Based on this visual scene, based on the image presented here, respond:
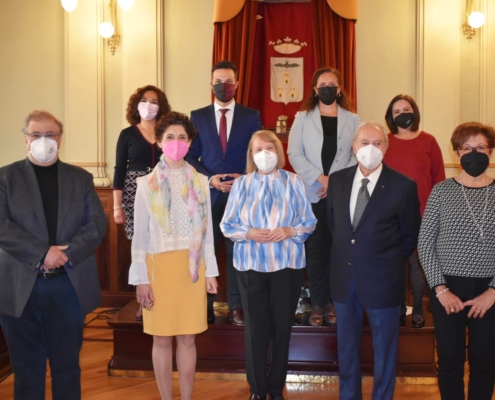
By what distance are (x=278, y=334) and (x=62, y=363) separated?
3.60ft

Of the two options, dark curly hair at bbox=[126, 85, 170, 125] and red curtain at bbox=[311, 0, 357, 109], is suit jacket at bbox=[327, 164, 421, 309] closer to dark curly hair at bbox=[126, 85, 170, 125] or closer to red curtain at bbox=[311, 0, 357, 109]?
dark curly hair at bbox=[126, 85, 170, 125]

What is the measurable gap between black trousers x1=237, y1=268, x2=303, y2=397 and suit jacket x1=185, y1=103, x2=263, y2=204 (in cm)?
71

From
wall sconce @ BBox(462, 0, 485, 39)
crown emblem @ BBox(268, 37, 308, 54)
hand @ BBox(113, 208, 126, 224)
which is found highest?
wall sconce @ BBox(462, 0, 485, 39)

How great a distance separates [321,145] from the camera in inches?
139

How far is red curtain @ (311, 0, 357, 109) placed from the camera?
5.50 metres

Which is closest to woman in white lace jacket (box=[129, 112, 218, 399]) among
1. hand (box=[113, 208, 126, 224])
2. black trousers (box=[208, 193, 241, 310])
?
black trousers (box=[208, 193, 241, 310])

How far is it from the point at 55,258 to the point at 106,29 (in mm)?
3668

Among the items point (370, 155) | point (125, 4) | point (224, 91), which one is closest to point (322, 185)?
point (370, 155)

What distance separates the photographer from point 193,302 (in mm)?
2887

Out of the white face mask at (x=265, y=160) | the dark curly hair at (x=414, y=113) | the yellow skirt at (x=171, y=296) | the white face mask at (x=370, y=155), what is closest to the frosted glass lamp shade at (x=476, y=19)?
the dark curly hair at (x=414, y=113)

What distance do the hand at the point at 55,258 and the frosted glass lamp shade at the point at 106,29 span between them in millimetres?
3606

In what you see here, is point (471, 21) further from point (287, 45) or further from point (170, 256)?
point (170, 256)

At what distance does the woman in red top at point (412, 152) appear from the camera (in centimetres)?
356

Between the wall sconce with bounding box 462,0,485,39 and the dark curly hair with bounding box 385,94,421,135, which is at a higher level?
the wall sconce with bounding box 462,0,485,39
